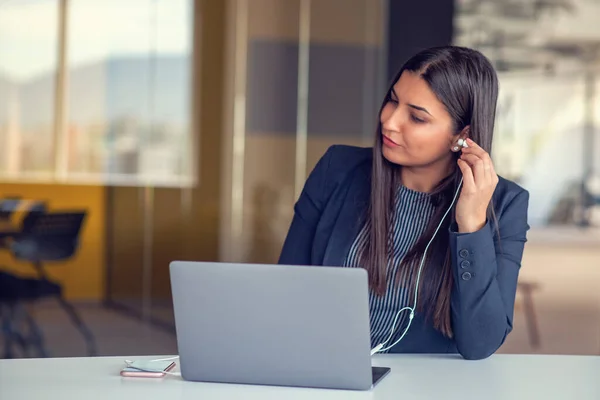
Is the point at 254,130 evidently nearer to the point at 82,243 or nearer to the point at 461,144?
the point at 82,243

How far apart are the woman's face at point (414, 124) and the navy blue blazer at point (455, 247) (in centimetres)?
19

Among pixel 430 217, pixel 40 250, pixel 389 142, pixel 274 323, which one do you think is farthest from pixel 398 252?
pixel 40 250

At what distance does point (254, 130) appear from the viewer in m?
5.27

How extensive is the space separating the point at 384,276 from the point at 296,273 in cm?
66

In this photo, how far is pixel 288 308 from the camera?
1509mm

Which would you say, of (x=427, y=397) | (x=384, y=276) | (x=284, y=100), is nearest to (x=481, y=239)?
(x=384, y=276)

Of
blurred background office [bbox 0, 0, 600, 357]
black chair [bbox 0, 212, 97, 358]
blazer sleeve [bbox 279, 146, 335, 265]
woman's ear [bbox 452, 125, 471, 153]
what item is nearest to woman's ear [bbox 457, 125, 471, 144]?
woman's ear [bbox 452, 125, 471, 153]

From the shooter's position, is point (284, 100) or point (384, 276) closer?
point (384, 276)

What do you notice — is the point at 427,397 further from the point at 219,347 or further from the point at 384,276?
the point at 384,276

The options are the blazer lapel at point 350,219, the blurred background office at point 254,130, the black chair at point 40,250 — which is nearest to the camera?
the blazer lapel at point 350,219

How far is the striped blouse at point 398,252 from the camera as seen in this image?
2131 mm

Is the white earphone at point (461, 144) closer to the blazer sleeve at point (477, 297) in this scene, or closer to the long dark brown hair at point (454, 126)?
the long dark brown hair at point (454, 126)

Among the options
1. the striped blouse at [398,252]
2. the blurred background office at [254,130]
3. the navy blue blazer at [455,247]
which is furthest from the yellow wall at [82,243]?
the striped blouse at [398,252]

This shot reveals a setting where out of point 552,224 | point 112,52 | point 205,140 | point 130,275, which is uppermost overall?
point 112,52
